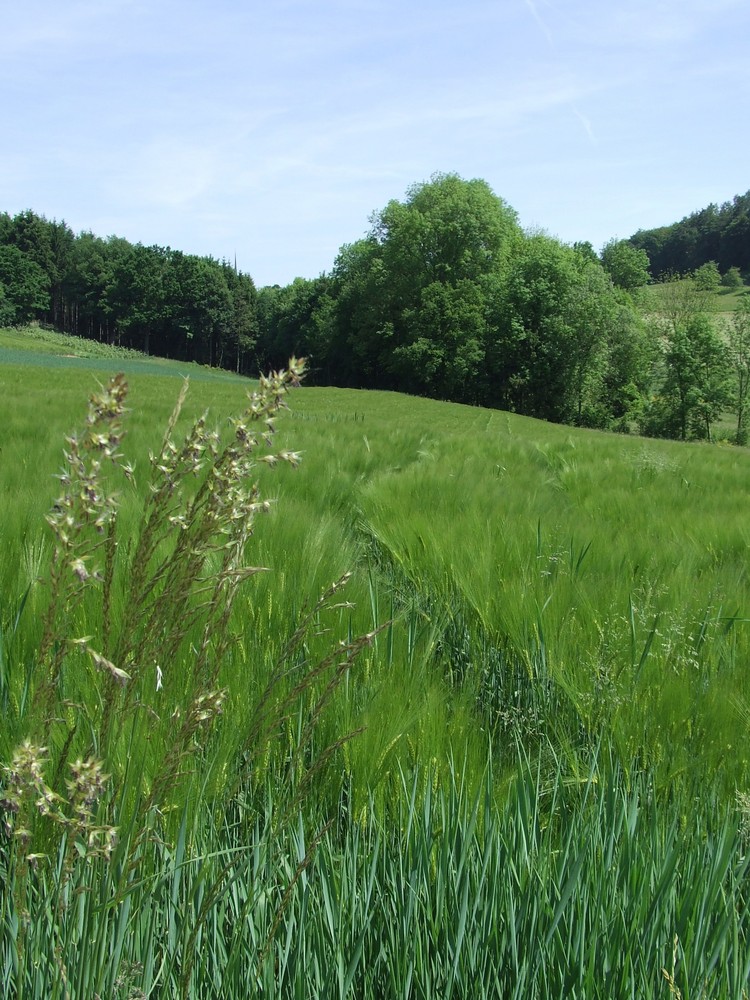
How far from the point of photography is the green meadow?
0.84 m

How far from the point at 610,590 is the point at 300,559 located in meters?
0.91

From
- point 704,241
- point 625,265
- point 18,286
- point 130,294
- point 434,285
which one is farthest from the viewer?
point 704,241

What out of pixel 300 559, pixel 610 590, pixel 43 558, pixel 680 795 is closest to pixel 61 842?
pixel 43 558

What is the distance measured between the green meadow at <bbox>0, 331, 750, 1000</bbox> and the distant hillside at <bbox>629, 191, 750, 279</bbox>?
413 ft

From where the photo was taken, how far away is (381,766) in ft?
4.57

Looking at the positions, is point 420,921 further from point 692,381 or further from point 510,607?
point 692,381

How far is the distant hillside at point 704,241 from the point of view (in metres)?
118

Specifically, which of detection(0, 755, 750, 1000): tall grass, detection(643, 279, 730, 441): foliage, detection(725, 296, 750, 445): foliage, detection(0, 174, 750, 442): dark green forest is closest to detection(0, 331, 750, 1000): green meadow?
detection(0, 755, 750, 1000): tall grass

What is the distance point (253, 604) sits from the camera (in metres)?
1.87

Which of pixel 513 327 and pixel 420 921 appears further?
pixel 513 327

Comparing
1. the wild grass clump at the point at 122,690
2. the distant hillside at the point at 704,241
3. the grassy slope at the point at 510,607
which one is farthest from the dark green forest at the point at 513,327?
the distant hillside at the point at 704,241

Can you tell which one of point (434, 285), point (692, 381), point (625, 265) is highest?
point (625, 265)

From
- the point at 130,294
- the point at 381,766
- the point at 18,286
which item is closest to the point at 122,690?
the point at 381,766

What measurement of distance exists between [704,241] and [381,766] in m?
141
